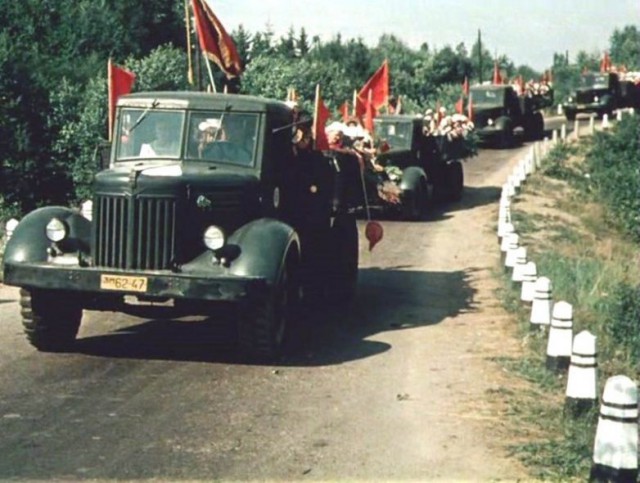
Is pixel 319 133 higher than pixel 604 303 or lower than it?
higher

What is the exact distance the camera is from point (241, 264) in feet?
36.3

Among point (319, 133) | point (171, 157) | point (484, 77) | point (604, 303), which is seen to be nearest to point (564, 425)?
point (171, 157)

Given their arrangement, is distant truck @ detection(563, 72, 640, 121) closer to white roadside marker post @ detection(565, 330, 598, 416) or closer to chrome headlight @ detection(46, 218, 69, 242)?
chrome headlight @ detection(46, 218, 69, 242)

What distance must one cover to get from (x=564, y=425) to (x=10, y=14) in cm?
3858

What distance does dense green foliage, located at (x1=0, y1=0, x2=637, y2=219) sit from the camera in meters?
26.7

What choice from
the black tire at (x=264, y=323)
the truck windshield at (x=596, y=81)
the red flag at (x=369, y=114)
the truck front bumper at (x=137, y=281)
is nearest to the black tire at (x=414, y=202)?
the red flag at (x=369, y=114)

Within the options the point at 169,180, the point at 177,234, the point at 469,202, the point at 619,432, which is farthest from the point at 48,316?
the point at 469,202

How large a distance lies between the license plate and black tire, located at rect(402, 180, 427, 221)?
13.9m

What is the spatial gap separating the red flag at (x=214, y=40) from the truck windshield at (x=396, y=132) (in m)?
10.4

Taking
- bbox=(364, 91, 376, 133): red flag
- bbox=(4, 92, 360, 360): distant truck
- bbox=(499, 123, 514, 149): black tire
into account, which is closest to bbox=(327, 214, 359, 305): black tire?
bbox=(4, 92, 360, 360): distant truck

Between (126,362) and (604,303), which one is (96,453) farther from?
(604,303)

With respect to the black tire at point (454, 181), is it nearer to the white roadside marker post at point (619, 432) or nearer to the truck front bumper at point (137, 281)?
the truck front bumper at point (137, 281)

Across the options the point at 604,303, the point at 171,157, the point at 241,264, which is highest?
the point at 171,157

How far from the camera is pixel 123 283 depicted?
11.1 metres
